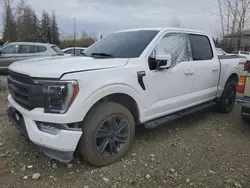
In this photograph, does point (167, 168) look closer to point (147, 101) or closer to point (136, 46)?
point (147, 101)

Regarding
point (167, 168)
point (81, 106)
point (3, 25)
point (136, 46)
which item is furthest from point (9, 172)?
point (3, 25)

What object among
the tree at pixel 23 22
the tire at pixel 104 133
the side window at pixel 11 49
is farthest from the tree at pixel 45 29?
the tire at pixel 104 133

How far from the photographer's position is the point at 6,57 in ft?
35.8

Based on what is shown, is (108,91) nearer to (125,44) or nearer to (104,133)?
(104,133)

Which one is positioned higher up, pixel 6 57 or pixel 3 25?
pixel 3 25

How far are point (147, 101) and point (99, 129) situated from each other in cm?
90

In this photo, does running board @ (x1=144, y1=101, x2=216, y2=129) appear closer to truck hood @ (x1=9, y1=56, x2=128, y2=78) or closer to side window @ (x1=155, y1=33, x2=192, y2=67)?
side window @ (x1=155, y1=33, x2=192, y2=67)

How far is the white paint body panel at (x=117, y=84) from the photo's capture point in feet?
8.86

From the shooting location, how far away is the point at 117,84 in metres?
3.08

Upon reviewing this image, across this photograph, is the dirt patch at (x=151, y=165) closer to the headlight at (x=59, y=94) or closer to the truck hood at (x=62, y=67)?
the headlight at (x=59, y=94)

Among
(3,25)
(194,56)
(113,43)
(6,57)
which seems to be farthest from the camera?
(3,25)

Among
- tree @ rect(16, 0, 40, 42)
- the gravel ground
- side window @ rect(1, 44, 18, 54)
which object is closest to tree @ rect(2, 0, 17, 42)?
tree @ rect(16, 0, 40, 42)

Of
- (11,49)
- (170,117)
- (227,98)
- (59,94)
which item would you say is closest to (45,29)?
(11,49)

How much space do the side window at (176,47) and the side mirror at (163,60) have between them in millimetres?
259
